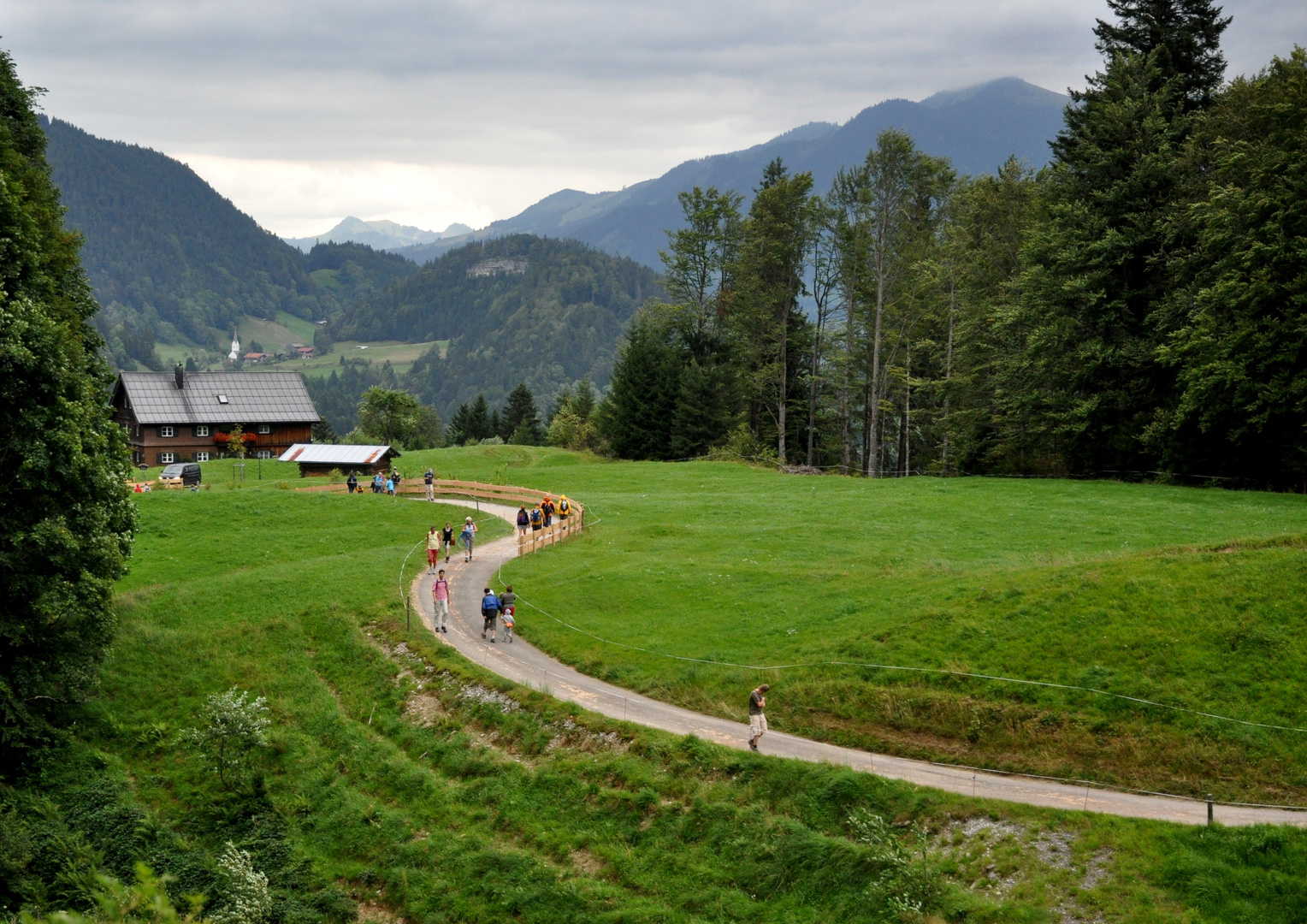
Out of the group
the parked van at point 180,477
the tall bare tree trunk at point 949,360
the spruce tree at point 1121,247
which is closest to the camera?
the spruce tree at point 1121,247

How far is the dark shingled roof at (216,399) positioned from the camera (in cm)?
8719

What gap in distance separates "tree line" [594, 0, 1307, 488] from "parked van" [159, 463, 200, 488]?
1431 inches

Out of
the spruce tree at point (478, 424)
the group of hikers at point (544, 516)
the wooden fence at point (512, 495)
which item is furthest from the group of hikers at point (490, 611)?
the spruce tree at point (478, 424)

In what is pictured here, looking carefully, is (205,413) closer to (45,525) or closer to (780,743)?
(45,525)

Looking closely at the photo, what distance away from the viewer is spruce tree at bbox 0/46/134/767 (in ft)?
88.7

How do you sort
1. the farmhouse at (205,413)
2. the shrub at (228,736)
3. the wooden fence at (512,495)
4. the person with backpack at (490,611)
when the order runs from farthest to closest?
the farmhouse at (205,413) < the wooden fence at (512,495) < the person with backpack at (490,611) < the shrub at (228,736)

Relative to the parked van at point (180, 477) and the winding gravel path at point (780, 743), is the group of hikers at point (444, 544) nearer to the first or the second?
the winding gravel path at point (780, 743)

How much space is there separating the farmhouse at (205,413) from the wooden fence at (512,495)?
111 ft

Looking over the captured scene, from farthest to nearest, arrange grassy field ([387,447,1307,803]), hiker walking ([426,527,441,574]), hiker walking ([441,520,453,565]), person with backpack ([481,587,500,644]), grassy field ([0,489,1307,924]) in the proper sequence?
hiker walking ([441,520,453,565]) → hiker walking ([426,527,441,574]) → person with backpack ([481,587,500,644]) → grassy field ([387,447,1307,803]) → grassy field ([0,489,1307,924])

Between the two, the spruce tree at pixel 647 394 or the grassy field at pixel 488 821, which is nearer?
the grassy field at pixel 488 821

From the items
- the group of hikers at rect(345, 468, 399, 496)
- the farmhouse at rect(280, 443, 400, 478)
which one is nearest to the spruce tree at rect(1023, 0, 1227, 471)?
the group of hikers at rect(345, 468, 399, 496)

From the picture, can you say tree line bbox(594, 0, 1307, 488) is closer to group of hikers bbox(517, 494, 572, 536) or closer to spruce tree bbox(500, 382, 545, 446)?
group of hikers bbox(517, 494, 572, 536)

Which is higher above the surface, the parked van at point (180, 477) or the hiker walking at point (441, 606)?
the parked van at point (180, 477)

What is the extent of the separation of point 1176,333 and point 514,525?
1331 inches
